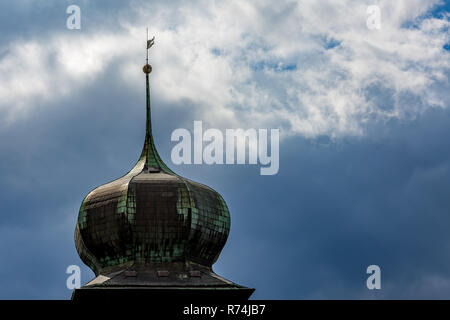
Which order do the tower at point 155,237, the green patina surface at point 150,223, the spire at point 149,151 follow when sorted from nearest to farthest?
1. the tower at point 155,237
2. the green patina surface at point 150,223
3. the spire at point 149,151

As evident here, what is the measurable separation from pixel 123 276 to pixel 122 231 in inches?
154

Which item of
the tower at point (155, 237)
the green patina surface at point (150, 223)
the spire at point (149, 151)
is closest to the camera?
the tower at point (155, 237)

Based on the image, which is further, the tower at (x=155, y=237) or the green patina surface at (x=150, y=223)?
the green patina surface at (x=150, y=223)

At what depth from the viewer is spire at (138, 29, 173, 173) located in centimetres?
14612

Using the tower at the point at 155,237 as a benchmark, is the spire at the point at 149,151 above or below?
above

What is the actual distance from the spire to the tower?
3.92 feet

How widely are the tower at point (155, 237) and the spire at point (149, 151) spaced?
119cm

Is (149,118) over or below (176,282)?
over

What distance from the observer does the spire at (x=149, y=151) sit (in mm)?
146125
